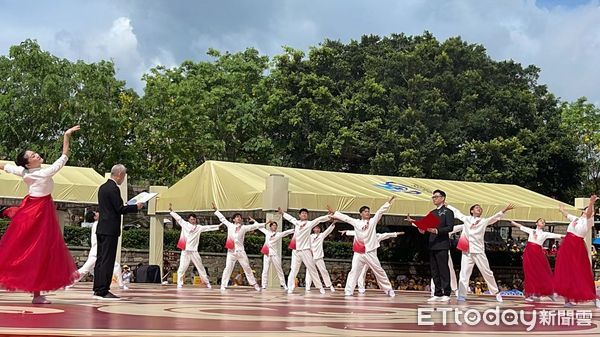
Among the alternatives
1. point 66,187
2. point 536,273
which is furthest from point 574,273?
point 66,187

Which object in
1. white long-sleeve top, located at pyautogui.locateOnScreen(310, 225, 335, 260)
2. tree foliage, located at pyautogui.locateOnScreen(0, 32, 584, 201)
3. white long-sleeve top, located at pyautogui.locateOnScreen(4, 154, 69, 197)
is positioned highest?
tree foliage, located at pyautogui.locateOnScreen(0, 32, 584, 201)

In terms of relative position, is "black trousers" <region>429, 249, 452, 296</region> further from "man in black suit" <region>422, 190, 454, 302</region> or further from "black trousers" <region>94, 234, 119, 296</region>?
"black trousers" <region>94, 234, 119, 296</region>

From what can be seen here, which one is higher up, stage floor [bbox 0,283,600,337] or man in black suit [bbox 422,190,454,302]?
man in black suit [bbox 422,190,454,302]

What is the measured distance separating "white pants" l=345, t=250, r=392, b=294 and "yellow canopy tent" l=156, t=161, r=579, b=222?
4773 mm

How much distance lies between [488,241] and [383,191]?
14963mm

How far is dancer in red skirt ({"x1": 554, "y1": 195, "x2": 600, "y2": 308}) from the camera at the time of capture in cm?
1436

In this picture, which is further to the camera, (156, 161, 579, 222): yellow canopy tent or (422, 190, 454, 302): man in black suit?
(156, 161, 579, 222): yellow canopy tent

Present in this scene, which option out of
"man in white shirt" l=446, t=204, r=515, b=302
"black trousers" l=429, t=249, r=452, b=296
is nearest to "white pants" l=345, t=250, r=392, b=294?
"man in white shirt" l=446, t=204, r=515, b=302

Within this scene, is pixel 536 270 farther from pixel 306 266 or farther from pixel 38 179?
pixel 38 179

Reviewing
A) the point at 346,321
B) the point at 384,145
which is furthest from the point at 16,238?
the point at 384,145

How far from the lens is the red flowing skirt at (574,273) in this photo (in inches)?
565

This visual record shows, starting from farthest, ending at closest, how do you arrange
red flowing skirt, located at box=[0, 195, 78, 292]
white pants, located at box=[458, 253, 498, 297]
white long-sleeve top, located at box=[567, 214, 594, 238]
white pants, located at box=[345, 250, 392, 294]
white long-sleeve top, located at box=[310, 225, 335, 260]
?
white long-sleeve top, located at box=[310, 225, 335, 260] → white pants, located at box=[345, 250, 392, 294] → white pants, located at box=[458, 253, 498, 297] → white long-sleeve top, located at box=[567, 214, 594, 238] → red flowing skirt, located at box=[0, 195, 78, 292]

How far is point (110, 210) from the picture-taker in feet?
37.4

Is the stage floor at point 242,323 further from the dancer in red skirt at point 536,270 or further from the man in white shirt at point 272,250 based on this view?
the man in white shirt at point 272,250
